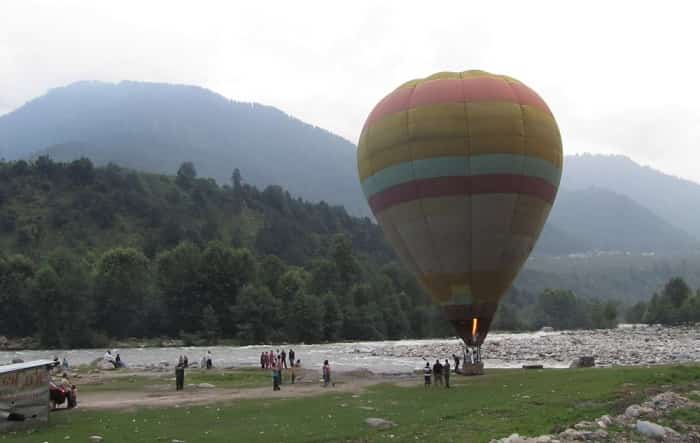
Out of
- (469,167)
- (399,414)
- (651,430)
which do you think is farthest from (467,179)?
(651,430)

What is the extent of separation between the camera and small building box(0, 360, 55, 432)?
22281mm

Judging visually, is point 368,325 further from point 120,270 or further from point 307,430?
point 307,430

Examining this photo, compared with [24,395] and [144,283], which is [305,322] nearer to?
[144,283]

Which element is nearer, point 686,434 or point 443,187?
point 686,434

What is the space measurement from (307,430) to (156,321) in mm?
112921

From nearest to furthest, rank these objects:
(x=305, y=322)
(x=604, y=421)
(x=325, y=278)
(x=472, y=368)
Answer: (x=604, y=421) → (x=472, y=368) → (x=305, y=322) → (x=325, y=278)

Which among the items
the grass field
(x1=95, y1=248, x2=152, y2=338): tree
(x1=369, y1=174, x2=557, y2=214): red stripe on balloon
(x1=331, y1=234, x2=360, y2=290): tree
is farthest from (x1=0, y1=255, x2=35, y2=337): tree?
the grass field

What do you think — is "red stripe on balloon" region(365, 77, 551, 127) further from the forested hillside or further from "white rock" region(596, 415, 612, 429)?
the forested hillside

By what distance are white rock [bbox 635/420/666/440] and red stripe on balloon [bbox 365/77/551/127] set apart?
1955 cm

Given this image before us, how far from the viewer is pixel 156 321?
128 meters

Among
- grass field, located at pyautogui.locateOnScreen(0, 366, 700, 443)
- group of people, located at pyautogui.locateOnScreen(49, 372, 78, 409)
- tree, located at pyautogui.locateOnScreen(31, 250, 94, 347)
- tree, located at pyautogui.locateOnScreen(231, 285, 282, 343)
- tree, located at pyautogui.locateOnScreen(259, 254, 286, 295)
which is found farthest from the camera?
tree, located at pyautogui.locateOnScreen(259, 254, 286, 295)

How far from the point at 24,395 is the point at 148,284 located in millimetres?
114390

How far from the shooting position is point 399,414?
24578mm

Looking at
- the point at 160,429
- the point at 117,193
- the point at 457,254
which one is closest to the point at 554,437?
the point at 160,429
